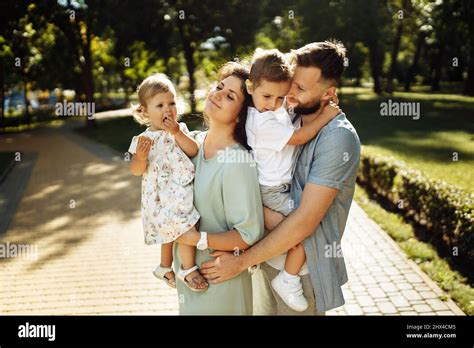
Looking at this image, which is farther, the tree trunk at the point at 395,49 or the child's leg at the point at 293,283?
the tree trunk at the point at 395,49

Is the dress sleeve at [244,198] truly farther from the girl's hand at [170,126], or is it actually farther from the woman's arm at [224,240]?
the girl's hand at [170,126]

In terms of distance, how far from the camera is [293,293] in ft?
7.88

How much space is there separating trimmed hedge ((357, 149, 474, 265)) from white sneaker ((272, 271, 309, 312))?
156 inches

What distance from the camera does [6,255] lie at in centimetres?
722

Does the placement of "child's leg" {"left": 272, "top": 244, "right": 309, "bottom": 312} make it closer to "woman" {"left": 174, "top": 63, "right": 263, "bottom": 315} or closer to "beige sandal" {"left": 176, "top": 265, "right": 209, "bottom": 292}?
"woman" {"left": 174, "top": 63, "right": 263, "bottom": 315}

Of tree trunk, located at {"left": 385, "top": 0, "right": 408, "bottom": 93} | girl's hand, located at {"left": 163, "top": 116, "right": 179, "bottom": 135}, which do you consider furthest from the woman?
tree trunk, located at {"left": 385, "top": 0, "right": 408, "bottom": 93}

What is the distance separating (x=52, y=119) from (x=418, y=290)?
32023 millimetres

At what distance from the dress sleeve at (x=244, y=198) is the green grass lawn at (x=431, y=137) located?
648 centimetres

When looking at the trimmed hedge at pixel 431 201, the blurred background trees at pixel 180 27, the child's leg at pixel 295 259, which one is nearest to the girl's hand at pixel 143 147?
the child's leg at pixel 295 259

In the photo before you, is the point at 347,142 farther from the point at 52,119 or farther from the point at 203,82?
the point at 52,119

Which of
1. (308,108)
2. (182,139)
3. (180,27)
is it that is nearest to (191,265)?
(182,139)

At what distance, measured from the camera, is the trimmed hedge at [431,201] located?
5.84 meters
